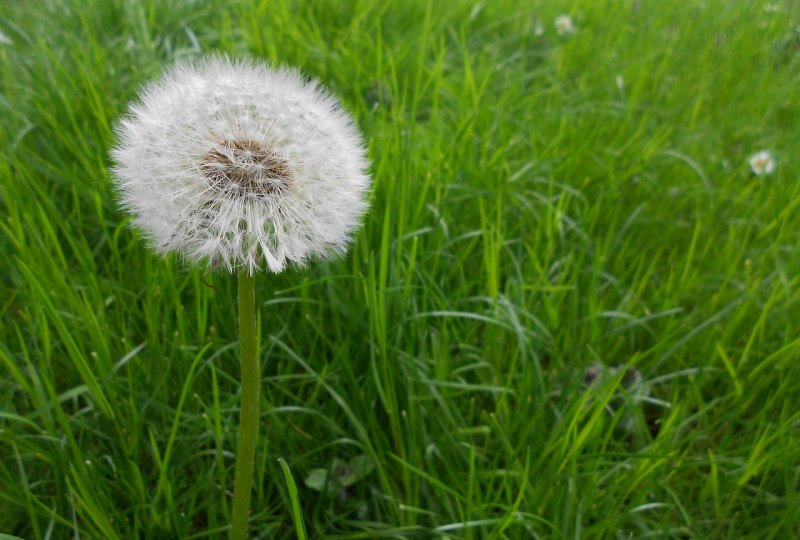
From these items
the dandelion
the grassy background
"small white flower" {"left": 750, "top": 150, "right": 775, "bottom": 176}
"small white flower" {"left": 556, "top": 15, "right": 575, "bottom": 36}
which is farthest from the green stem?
"small white flower" {"left": 556, "top": 15, "right": 575, "bottom": 36}

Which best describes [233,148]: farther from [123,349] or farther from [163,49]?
[163,49]

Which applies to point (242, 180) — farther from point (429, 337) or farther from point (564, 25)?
point (564, 25)

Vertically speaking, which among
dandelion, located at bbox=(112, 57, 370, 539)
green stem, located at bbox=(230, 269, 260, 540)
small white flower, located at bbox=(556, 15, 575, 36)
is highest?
small white flower, located at bbox=(556, 15, 575, 36)

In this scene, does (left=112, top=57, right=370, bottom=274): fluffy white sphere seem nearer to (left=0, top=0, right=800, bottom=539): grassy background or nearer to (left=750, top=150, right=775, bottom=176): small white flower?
(left=0, top=0, right=800, bottom=539): grassy background

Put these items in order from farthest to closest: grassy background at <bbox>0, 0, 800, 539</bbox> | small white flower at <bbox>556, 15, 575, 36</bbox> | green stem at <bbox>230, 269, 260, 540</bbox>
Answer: small white flower at <bbox>556, 15, 575, 36</bbox> < grassy background at <bbox>0, 0, 800, 539</bbox> < green stem at <bbox>230, 269, 260, 540</bbox>

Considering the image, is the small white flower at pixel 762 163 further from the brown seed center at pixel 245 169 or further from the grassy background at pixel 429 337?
the brown seed center at pixel 245 169

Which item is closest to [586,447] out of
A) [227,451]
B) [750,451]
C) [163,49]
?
[750,451]

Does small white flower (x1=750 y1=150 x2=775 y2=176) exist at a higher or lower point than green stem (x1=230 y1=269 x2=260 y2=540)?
higher

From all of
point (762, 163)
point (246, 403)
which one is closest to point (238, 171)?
point (246, 403)
